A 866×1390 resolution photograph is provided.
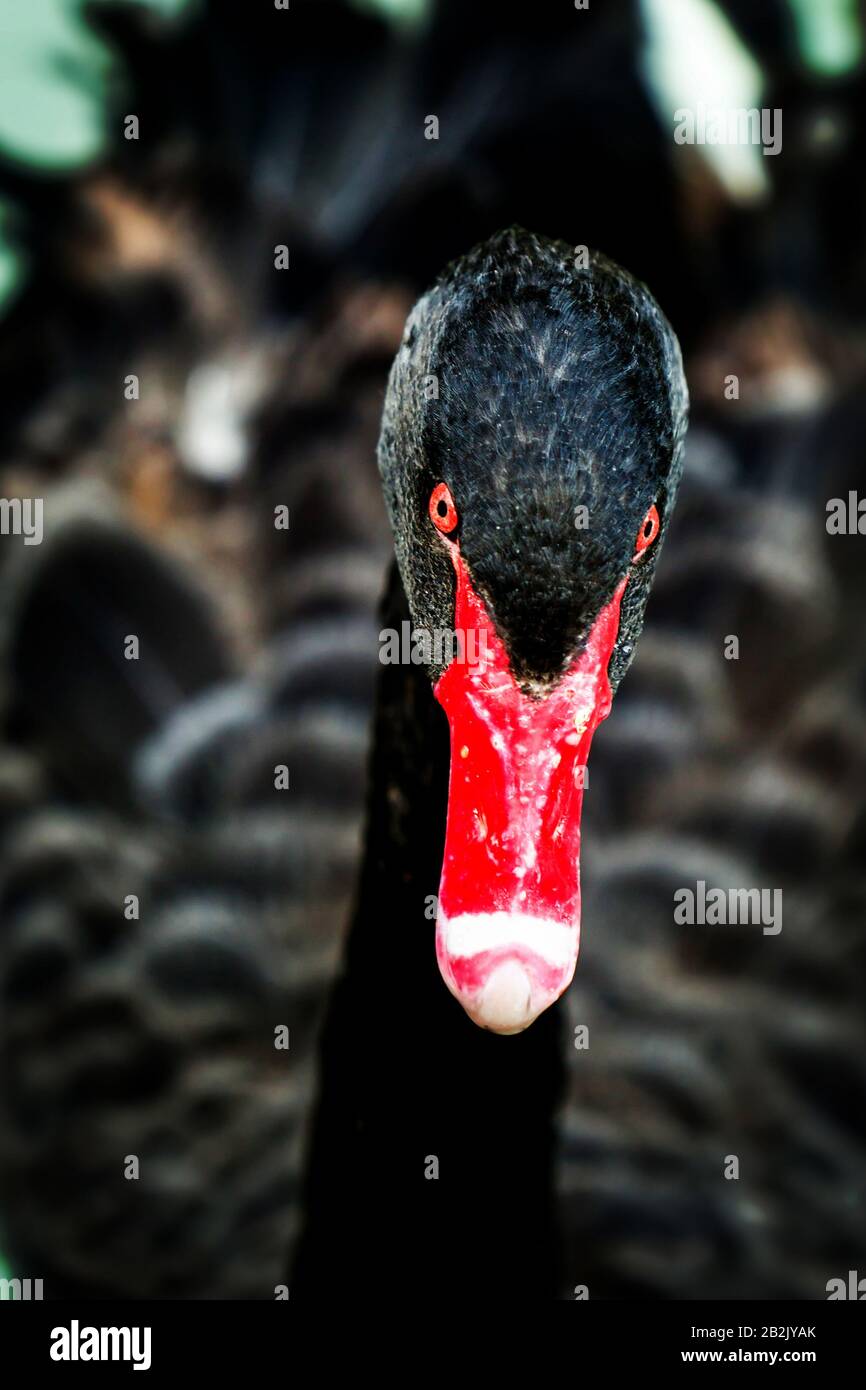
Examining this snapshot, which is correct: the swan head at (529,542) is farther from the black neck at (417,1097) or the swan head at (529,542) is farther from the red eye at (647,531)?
the black neck at (417,1097)

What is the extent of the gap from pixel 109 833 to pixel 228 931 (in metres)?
0.31

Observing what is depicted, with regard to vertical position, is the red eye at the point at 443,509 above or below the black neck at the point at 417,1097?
above

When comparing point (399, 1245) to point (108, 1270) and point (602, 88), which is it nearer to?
point (108, 1270)

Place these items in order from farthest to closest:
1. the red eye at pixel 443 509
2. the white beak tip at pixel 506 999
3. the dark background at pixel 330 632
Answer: the dark background at pixel 330 632, the red eye at pixel 443 509, the white beak tip at pixel 506 999

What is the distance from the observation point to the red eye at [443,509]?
1.49 meters

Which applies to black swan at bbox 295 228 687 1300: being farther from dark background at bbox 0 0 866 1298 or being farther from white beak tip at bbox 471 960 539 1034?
dark background at bbox 0 0 866 1298

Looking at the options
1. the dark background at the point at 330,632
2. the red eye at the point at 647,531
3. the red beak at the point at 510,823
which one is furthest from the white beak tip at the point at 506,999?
the dark background at the point at 330,632

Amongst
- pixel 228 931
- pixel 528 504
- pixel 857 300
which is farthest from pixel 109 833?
pixel 857 300

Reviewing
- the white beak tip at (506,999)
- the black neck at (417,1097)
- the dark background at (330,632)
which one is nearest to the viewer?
the white beak tip at (506,999)

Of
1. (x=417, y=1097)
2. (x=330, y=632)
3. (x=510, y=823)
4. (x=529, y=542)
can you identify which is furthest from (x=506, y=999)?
(x=330, y=632)

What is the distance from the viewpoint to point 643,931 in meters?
2.65

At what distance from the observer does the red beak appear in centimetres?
137

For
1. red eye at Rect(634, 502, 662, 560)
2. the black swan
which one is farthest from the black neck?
red eye at Rect(634, 502, 662, 560)

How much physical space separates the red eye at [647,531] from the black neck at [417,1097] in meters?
0.42
